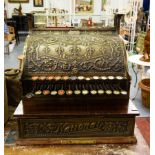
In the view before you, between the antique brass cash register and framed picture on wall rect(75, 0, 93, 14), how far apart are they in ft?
23.7

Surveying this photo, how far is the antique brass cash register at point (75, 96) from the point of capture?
2051 millimetres

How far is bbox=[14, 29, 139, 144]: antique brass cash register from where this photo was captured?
2.05 meters

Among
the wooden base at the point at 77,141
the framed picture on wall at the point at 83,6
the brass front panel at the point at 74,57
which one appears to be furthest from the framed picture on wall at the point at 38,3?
the wooden base at the point at 77,141

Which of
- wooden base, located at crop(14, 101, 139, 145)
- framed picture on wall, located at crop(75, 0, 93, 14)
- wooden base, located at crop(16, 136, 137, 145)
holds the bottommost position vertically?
wooden base, located at crop(16, 136, 137, 145)

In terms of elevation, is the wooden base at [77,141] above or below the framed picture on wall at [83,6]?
below

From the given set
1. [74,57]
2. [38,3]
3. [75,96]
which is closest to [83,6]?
[38,3]

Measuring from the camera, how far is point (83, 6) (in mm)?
9156

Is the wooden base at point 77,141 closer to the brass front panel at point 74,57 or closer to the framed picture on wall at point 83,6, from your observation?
the brass front panel at point 74,57

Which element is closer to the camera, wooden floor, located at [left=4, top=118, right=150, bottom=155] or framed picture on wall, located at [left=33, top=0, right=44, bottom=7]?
wooden floor, located at [left=4, top=118, right=150, bottom=155]

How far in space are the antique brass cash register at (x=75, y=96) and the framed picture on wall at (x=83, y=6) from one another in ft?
23.7

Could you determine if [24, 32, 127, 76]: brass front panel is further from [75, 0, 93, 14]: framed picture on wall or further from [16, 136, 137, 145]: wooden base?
[75, 0, 93, 14]: framed picture on wall

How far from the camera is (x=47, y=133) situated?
2.12 m

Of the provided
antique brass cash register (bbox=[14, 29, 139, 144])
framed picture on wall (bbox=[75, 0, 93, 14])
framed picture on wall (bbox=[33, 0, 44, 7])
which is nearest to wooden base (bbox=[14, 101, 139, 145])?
antique brass cash register (bbox=[14, 29, 139, 144])

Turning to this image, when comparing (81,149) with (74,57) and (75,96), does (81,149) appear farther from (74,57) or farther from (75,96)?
(74,57)
